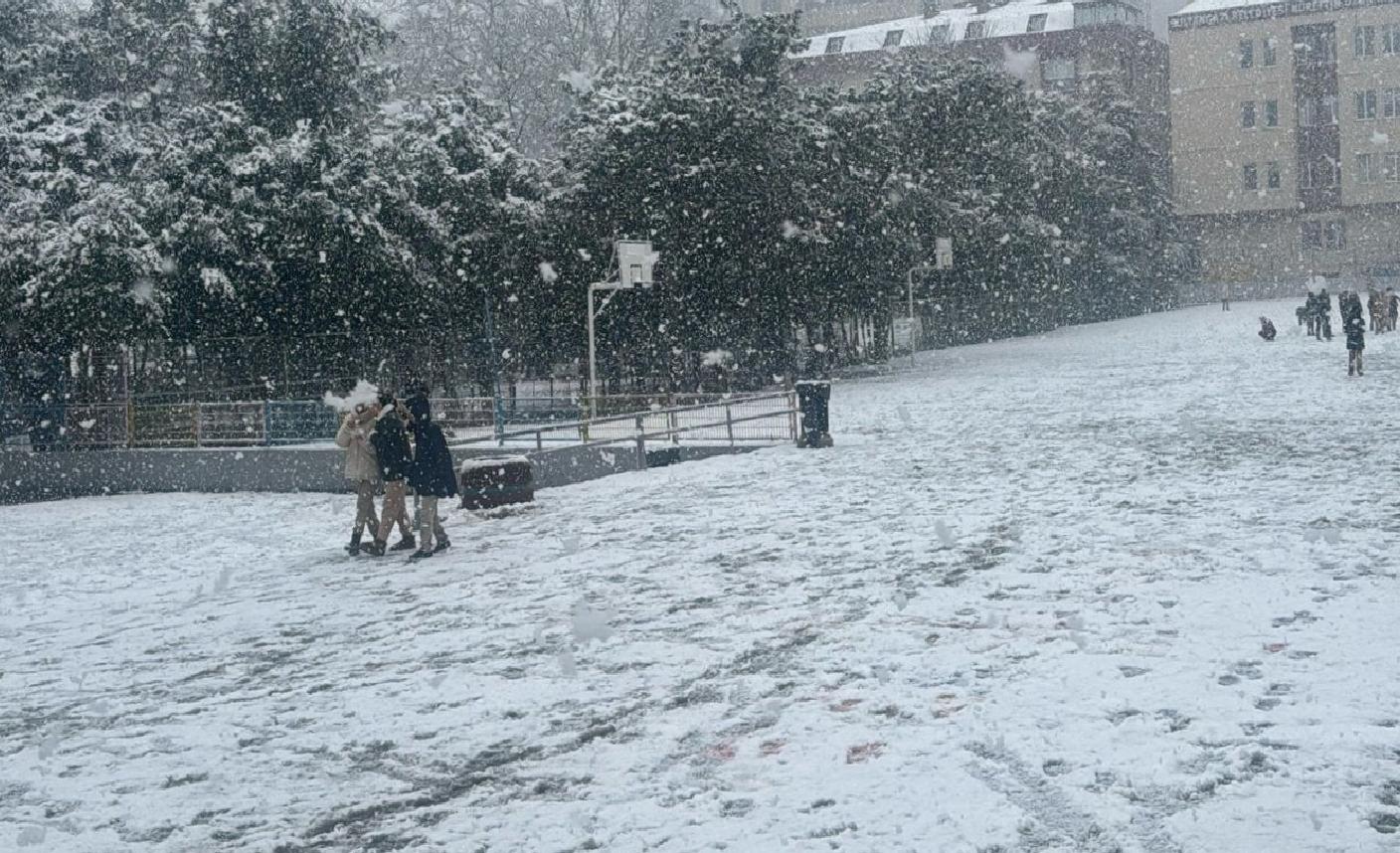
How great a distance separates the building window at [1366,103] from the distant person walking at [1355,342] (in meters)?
60.6

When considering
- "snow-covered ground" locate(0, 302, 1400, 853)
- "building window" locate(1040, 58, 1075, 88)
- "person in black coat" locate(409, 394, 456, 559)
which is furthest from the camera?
"building window" locate(1040, 58, 1075, 88)

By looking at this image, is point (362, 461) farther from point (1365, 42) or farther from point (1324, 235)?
point (1365, 42)

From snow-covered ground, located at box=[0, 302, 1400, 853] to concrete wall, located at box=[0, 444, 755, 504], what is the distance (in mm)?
5932

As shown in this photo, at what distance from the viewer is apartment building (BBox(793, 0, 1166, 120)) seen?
88625 millimetres

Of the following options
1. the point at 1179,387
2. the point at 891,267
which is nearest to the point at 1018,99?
the point at 891,267

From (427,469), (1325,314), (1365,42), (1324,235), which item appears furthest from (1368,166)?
(427,469)

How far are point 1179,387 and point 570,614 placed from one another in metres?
21.6

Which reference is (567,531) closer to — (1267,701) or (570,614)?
(570,614)

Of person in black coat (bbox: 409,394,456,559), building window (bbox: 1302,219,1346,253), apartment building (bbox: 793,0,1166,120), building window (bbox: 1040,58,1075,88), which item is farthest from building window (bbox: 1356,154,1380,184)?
person in black coat (bbox: 409,394,456,559)

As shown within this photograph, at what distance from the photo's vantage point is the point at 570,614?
1054 centimetres

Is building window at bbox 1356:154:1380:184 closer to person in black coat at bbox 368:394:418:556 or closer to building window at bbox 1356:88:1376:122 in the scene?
building window at bbox 1356:88:1376:122

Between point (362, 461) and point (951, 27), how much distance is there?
279ft

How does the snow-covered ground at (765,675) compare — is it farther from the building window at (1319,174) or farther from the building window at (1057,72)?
the building window at (1057,72)

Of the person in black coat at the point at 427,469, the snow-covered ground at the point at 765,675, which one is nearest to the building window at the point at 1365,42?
the snow-covered ground at the point at 765,675
